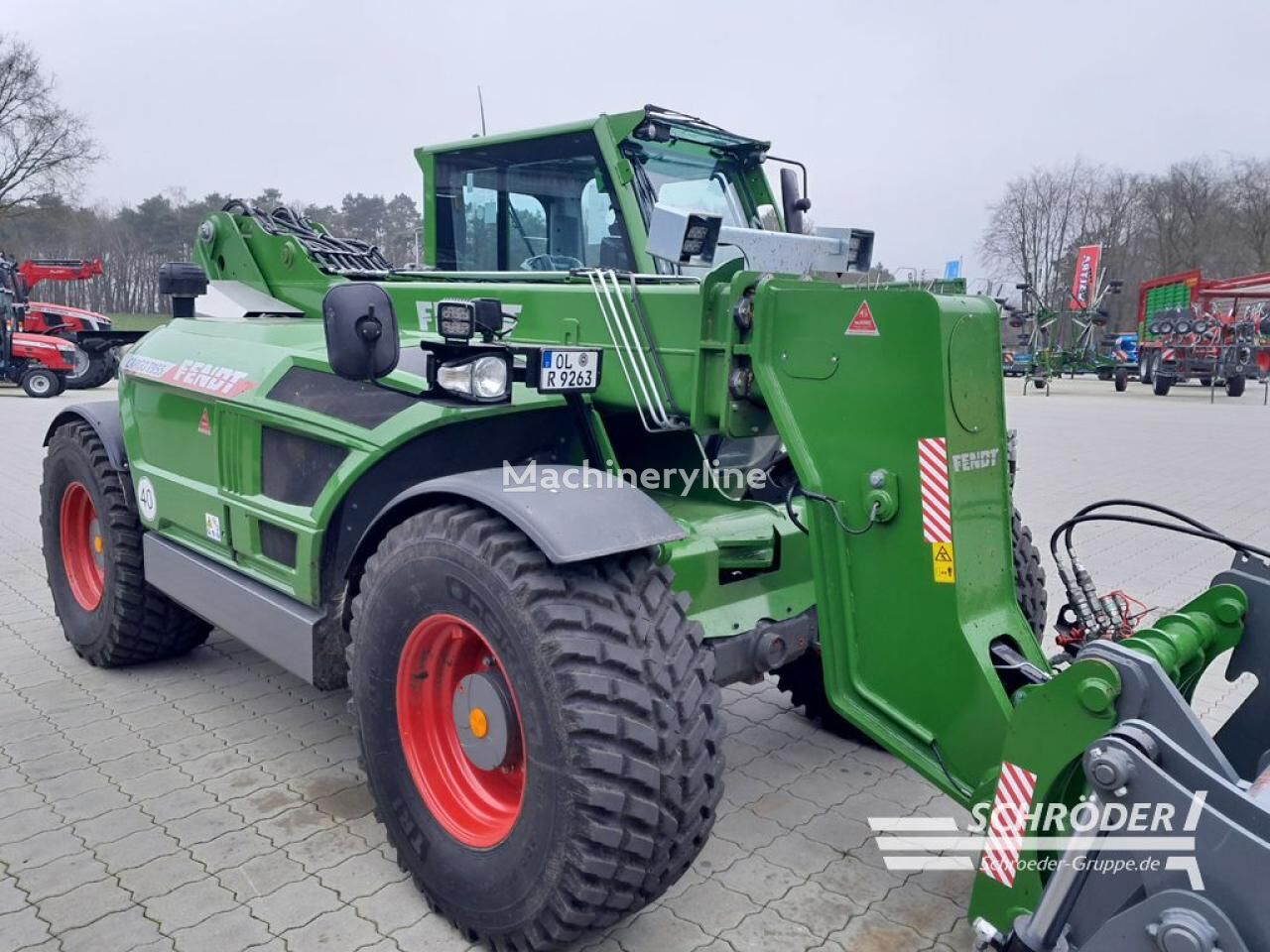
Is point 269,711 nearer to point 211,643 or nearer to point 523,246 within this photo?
point 211,643

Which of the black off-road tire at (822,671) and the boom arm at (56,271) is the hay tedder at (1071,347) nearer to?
the black off-road tire at (822,671)

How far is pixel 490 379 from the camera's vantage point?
2.88m

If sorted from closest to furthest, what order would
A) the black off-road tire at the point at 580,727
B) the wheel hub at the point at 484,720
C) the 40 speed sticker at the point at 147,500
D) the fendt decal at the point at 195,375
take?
the black off-road tire at the point at 580,727 < the wheel hub at the point at 484,720 < the fendt decal at the point at 195,375 < the 40 speed sticker at the point at 147,500

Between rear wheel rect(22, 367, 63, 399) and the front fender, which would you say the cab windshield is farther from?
rear wheel rect(22, 367, 63, 399)

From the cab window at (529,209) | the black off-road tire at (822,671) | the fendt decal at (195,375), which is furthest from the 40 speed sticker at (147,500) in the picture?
the black off-road tire at (822,671)

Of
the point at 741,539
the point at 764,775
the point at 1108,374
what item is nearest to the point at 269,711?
the point at 764,775

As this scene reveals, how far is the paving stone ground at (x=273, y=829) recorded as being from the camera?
279 centimetres

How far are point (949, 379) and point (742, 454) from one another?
56.7 inches

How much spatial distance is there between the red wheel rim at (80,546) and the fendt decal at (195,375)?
96 centimetres

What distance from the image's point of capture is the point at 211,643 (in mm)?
5137

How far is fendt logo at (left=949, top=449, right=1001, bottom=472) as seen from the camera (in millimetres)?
2471

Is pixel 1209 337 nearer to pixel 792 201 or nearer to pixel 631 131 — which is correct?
pixel 792 201

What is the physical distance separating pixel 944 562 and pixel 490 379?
135 centimetres

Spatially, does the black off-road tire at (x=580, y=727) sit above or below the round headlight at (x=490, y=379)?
below
